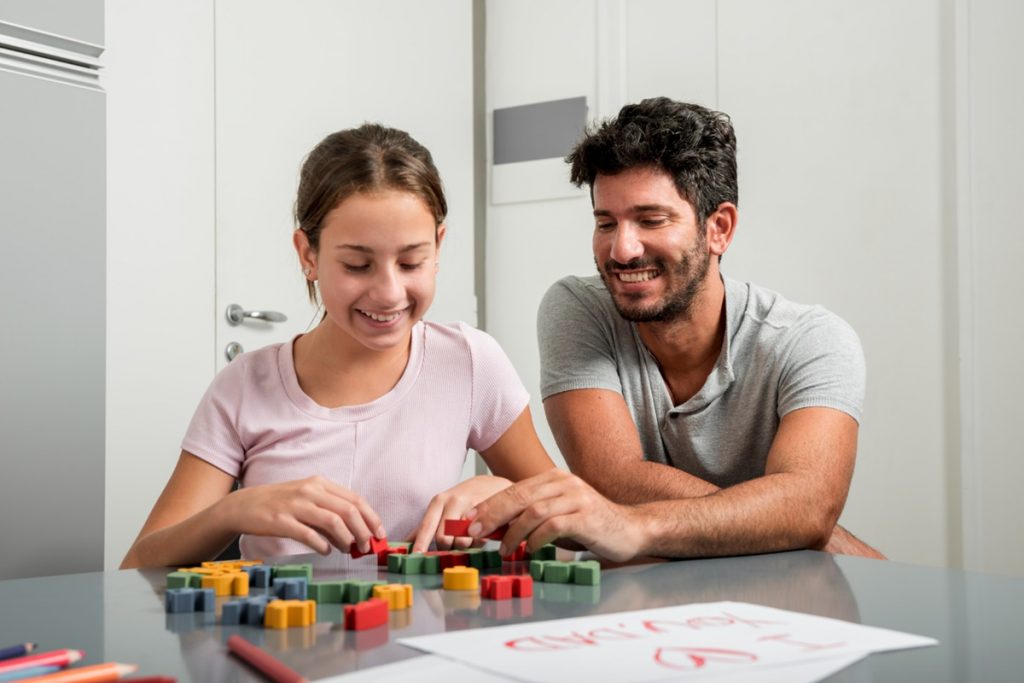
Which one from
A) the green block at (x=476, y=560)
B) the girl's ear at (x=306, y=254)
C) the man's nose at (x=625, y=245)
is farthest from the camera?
the man's nose at (x=625, y=245)

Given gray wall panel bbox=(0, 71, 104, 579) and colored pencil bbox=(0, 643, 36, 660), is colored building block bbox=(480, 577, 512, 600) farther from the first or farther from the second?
gray wall panel bbox=(0, 71, 104, 579)

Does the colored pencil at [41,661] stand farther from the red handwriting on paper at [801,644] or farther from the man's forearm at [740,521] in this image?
the man's forearm at [740,521]

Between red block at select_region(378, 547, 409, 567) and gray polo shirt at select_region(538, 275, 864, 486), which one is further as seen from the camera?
gray polo shirt at select_region(538, 275, 864, 486)

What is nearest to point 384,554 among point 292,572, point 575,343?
point 292,572

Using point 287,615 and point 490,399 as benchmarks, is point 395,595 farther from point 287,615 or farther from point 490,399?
point 490,399

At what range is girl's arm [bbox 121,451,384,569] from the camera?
1094 mm

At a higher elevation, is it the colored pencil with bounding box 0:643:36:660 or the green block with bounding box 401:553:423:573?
the colored pencil with bounding box 0:643:36:660

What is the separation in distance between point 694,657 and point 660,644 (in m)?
0.04

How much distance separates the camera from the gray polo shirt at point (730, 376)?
69.7 inches

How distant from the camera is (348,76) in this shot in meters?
3.14

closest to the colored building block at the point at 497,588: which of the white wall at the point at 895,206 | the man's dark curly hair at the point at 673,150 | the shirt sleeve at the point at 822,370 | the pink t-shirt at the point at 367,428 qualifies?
the pink t-shirt at the point at 367,428

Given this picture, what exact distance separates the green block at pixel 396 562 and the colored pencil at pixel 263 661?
1.07 feet

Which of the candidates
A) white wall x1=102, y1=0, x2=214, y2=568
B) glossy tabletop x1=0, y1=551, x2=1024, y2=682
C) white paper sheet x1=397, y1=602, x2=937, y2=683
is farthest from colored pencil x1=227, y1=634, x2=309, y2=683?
white wall x1=102, y1=0, x2=214, y2=568

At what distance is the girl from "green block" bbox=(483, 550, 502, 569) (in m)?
0.16
